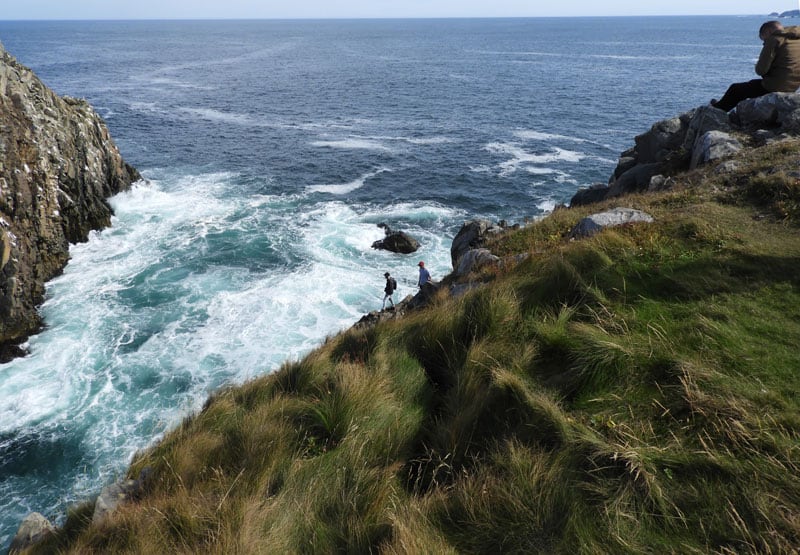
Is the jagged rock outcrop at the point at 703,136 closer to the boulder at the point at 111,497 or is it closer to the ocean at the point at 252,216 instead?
the ocean at the point at 252,216

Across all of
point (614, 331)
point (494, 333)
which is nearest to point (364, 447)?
point (494, 333)

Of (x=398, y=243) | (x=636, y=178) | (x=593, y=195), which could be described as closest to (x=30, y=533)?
(x=398, y=243)

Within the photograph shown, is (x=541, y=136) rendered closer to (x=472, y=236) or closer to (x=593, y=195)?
(x=593, y=195)

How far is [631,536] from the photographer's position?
4102mm

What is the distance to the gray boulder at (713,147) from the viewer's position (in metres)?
18.0

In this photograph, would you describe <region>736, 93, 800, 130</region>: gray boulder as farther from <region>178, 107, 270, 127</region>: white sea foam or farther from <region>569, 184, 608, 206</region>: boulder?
<region>178, 107, 270, 127</region>: white sea foam

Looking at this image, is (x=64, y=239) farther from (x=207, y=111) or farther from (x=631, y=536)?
(x=207, y=111)

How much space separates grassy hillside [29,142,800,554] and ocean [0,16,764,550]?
8.68 feet

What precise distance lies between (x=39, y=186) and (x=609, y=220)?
98.7ft

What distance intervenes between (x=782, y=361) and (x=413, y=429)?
15.4ft

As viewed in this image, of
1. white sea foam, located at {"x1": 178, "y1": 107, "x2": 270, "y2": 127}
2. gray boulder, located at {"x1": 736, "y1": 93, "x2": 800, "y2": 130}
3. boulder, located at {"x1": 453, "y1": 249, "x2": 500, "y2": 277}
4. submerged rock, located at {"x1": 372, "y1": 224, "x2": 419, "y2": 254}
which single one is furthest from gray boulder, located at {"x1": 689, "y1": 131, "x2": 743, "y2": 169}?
white sea foam, located at {"x1": 178, "y1": 107, "x2": 270, "y2": 127}

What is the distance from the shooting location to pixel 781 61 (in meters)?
20.4

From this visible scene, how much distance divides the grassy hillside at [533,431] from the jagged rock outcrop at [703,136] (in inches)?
455

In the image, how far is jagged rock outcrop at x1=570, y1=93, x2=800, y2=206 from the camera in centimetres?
1869
